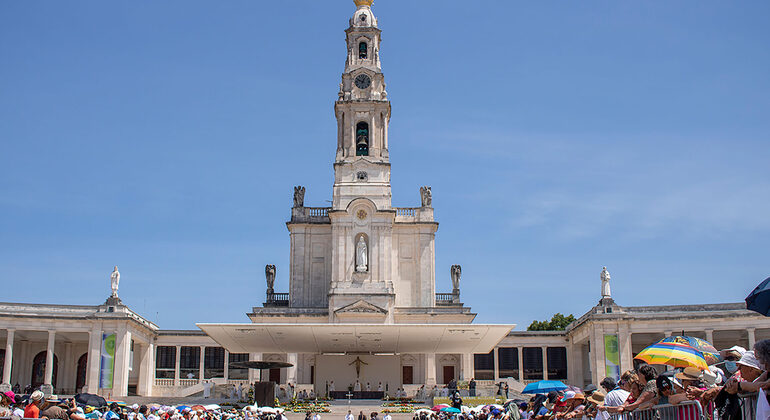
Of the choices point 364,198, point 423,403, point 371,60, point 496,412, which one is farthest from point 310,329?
point 371,60

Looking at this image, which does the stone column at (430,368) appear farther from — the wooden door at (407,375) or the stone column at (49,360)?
the stone column at (49,360)

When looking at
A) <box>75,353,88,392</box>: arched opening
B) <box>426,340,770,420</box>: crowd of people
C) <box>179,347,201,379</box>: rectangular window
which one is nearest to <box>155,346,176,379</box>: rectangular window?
<box>179,347,201,379</box>: rectangular window

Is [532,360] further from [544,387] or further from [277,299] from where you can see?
[544,387]

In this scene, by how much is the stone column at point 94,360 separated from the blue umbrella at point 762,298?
52.3 meters

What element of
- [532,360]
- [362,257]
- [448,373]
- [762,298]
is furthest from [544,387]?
[532,360]

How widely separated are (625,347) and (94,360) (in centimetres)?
3661

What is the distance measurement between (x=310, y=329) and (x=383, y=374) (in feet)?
42.0

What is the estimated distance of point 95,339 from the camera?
55.6m

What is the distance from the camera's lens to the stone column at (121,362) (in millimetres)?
55500

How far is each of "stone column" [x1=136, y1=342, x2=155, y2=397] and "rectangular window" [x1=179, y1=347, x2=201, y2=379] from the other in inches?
113

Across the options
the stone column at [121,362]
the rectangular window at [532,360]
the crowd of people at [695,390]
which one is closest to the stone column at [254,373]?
the stone column at [121,362]

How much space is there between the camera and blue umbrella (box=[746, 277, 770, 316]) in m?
9.46

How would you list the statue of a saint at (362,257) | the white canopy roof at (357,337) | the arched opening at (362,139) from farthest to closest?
the arched opening at (362,139)
the statue of a saint at (362,257)
the white canopy roof at (357,337)

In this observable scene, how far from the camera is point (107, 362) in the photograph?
55.4 m
